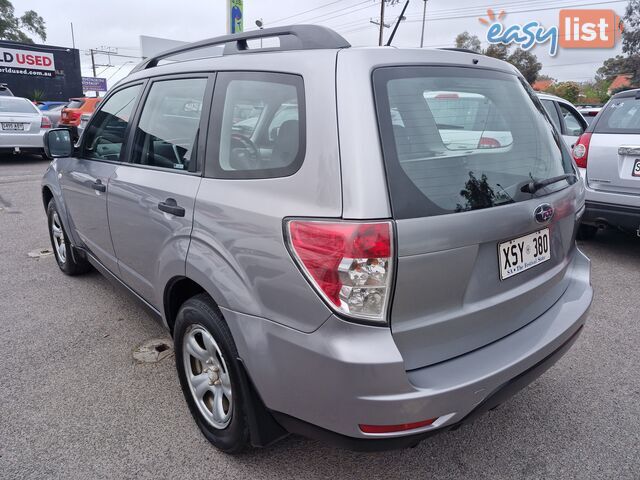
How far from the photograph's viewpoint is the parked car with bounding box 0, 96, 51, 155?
1080 cm

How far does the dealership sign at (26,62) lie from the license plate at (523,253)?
2850 centimetres

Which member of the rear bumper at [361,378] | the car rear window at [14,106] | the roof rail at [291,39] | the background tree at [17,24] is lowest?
the rear bumper at [361,378]

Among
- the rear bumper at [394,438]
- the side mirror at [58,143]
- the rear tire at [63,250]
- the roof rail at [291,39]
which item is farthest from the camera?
the rear tire at [63,250]

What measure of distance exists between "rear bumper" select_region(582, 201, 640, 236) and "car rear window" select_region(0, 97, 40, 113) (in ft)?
38.9

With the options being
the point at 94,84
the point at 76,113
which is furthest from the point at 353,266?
the point at 94,84

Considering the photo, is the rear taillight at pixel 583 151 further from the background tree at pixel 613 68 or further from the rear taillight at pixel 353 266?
the background tree at pixel 613 68

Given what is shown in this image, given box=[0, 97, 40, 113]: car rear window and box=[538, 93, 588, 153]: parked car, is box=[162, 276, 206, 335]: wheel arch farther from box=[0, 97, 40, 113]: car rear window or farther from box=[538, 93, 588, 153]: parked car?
box=[0, 97, 40, 113]: car rear window

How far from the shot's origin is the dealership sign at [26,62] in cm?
2382

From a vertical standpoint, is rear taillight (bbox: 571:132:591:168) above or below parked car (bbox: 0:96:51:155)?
below

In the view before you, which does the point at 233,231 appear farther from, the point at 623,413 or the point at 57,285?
the point at 57,285

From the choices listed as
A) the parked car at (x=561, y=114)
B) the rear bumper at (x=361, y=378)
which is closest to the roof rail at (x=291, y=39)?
the rear bumper at (x=361, y=378)

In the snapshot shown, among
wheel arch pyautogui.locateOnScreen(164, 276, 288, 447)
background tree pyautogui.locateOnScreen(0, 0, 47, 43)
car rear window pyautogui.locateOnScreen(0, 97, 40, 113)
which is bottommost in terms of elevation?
wheel arch pyautogui.locateOnScreen(164, 276, 288, 447)

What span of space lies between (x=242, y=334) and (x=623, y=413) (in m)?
2.06

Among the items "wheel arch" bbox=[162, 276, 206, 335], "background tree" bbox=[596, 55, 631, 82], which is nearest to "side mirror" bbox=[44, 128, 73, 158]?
"wheel arch" bbox=[162, 276, 206, 335]
